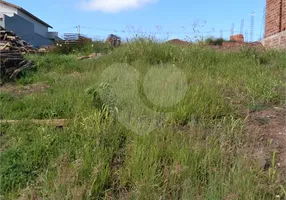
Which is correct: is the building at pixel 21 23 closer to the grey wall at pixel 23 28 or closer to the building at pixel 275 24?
the grey wall at pixel 23 28

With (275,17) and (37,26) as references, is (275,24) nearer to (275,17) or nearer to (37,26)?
(275,17)

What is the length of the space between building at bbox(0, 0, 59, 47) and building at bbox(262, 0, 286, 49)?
52.0ft

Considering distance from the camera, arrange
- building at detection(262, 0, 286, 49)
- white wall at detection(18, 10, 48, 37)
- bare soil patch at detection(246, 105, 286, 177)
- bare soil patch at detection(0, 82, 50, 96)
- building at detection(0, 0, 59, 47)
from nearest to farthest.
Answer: bare soil patch at detection(246, 105, 286, 177), bare soil patch at detection(0, 82, 50, 96), building at detection(262, 0, 286, 49), building at detection(0, 0, 59, 47), white wall at detection(18, 10, 48, 37)

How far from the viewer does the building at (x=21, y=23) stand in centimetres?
2093

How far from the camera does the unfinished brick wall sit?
359 inches

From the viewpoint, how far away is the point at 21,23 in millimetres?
22484

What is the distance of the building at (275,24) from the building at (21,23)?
52.0 ft

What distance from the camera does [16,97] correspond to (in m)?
4.73

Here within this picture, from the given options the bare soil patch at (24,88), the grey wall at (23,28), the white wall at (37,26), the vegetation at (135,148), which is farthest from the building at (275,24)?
the white wall at (37,26)

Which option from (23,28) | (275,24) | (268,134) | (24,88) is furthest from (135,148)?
(23,28)

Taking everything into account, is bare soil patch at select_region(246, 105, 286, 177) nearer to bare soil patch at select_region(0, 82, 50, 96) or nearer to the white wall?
bare soil patch at select_region(0, 82, 50, 96)

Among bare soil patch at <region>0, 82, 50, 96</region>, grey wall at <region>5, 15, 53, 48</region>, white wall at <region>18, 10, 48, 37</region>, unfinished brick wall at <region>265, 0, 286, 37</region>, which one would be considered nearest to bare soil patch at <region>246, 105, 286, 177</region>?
bare soil patch at <region>0, 82, 50, 96</region>

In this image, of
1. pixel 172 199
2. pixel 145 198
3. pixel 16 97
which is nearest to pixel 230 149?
pixel 172 199

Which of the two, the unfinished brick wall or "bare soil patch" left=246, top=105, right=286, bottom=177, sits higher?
the unfinished brick wall
